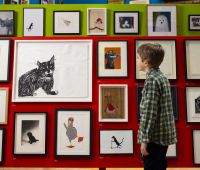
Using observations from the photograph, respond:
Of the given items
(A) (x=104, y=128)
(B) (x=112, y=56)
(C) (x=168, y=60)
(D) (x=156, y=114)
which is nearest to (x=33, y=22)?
(B) (x=112, y=56)

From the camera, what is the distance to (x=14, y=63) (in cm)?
373

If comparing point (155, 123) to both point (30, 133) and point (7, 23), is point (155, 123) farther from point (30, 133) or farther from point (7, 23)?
point (7, 23)

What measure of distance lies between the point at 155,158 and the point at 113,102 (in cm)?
139

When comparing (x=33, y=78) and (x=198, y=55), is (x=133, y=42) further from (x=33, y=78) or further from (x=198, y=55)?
(x=33, y=78)

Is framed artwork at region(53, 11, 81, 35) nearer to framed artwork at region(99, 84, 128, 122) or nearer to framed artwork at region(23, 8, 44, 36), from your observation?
framed artwork at region(23, 8, 44, 36)

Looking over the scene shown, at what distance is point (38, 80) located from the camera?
12.2ft

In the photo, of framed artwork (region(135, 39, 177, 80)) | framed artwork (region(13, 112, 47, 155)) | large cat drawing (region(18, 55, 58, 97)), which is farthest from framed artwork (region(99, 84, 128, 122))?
framed artwork (region(13, 112, 47, 155))

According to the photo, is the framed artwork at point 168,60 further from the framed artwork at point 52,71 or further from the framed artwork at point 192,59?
A: the framed artwork at point 52,71

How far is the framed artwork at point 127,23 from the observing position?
3746 millimetres

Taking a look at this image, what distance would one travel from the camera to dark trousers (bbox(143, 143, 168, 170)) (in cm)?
233

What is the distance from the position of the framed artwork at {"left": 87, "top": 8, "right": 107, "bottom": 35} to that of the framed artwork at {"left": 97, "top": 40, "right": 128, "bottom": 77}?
155 mm

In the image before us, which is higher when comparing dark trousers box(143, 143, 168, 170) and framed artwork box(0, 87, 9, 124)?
framed artwork box(0, 87, 9, 124)

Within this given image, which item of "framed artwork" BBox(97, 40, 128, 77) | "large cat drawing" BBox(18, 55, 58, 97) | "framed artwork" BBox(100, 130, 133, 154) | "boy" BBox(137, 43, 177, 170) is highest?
"framed artwork" BBox(97, 40, 128, 77)

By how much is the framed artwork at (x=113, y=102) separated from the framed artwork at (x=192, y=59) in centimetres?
80
